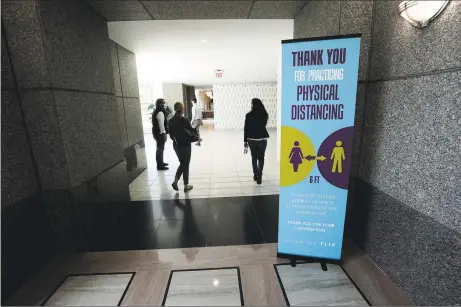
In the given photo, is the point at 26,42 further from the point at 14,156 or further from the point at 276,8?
the point at 276,8

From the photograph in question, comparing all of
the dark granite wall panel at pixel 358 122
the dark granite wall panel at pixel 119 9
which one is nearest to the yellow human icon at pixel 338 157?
the dark granite wall panel at pixel 358 122

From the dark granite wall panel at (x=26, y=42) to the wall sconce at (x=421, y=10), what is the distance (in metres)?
2.63

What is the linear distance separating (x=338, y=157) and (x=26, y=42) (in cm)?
265

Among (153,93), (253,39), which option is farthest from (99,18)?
(153,93)

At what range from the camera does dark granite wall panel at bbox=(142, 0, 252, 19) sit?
2.35 meters

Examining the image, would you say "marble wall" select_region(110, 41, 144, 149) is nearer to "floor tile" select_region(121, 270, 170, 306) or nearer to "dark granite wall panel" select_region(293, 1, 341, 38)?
"floor tile" select_region(121, 270, 170, 306)

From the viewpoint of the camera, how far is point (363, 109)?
208 centimetres

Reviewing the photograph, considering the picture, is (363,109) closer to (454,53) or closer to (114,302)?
(454,53)

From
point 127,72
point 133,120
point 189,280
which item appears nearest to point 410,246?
point 189,280

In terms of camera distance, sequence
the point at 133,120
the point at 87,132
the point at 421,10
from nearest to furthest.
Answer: the point at 421,10 → the point at 87,132 → the point at 133,120

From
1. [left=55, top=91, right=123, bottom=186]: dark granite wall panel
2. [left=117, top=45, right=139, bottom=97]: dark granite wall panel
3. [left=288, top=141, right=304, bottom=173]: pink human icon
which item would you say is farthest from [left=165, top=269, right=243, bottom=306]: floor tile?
[left=117, top=45, right=139, bottom=97]: dark granite wall panel

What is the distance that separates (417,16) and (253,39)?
10.6 feet

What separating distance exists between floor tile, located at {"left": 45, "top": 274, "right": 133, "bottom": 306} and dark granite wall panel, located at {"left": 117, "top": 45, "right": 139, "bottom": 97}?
323cm

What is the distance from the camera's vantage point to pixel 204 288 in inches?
71.5
